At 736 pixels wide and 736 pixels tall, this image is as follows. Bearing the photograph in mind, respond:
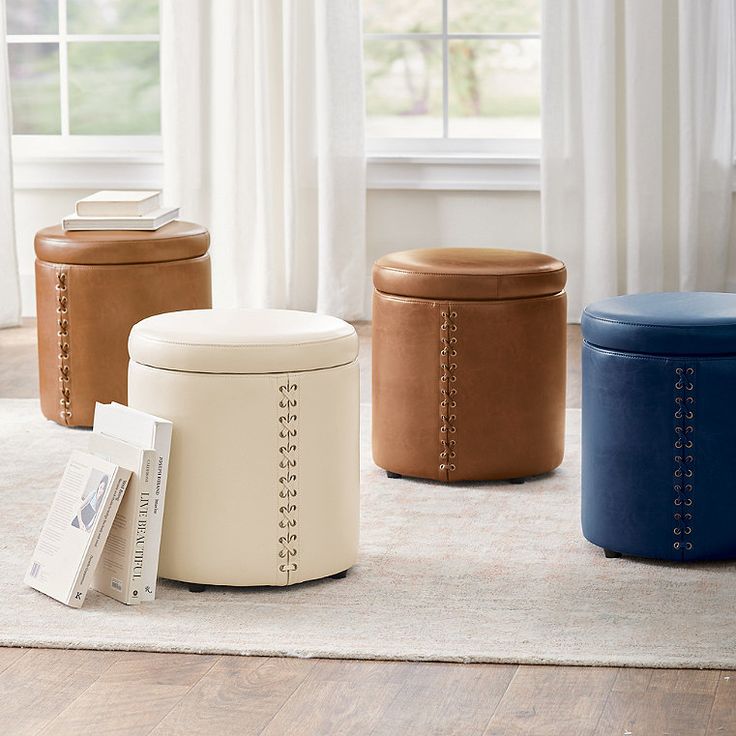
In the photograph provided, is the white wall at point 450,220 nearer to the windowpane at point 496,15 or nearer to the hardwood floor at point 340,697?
the windowpane at point 496,15

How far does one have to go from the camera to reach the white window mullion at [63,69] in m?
5.29

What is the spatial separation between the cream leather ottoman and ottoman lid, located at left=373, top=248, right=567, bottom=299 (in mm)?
612

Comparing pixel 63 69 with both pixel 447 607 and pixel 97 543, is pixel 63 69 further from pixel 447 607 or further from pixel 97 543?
pixel 447 607

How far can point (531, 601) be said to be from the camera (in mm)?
2307

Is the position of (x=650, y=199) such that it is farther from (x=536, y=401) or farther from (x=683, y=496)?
(x=683, y=496)

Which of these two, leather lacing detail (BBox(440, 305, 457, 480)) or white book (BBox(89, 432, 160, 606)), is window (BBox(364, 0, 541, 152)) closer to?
leather lacing detail (BBox(440, 305, 457, 480))

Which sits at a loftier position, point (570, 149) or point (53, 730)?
point (570, 149)

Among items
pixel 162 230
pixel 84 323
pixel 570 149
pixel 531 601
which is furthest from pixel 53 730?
pixel 570 149

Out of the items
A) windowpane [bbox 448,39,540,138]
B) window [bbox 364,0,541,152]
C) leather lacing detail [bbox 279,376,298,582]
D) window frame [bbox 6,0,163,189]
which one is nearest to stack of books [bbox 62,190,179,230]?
leather lacing detail [bbox 279,376,298,582]

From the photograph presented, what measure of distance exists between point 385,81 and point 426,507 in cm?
281

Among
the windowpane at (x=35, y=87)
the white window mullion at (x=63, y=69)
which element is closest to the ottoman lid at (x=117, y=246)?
the white window mullion at (x=63, y=69)

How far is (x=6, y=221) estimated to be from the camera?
498cm

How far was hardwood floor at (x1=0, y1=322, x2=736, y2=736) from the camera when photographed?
1854 millimetres

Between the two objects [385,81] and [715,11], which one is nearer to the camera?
[715,11]
